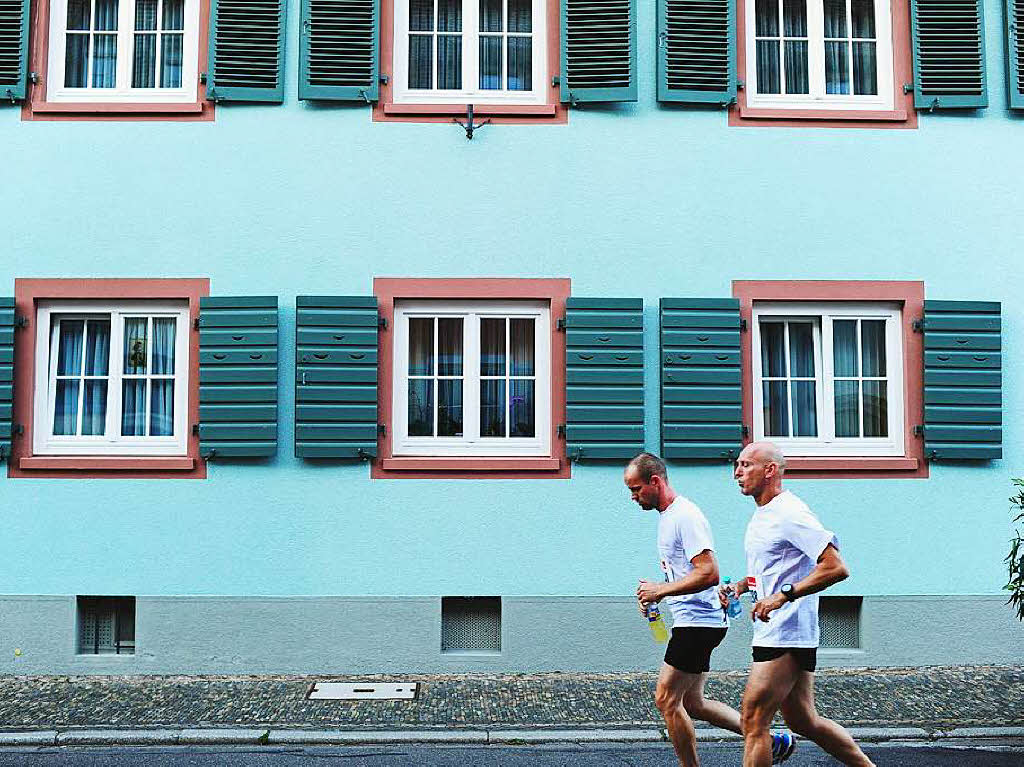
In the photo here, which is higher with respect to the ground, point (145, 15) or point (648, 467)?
point (145, 15)

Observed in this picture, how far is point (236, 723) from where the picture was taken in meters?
7.38

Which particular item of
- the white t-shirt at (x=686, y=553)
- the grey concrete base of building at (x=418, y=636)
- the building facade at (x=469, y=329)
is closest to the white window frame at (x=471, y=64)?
the building facade at (x=469, y=329)

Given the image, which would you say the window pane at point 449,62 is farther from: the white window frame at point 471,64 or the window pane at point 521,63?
the window pane at point 521,63

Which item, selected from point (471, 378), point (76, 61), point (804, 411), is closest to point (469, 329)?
point (471, 378)

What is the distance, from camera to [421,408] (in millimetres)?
9227

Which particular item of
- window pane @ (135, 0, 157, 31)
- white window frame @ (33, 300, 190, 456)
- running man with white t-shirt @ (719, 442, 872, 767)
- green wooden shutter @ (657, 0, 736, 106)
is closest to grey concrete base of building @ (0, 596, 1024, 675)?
white window frame @ (33, 300, 190, 456)

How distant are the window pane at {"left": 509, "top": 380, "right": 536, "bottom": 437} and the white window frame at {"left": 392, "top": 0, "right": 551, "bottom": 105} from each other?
2245mm

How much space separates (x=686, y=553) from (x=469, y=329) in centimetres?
396

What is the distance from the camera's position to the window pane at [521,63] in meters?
9.46

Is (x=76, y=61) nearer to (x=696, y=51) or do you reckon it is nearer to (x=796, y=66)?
(x=696, y=51)

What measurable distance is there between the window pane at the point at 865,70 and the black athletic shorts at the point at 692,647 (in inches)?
219

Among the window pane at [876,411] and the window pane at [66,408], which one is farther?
the window pane at [876,411]

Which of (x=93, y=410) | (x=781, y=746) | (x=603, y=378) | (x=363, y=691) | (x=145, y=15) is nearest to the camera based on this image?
(x=781, y=746)

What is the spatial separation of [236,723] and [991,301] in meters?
6.39
